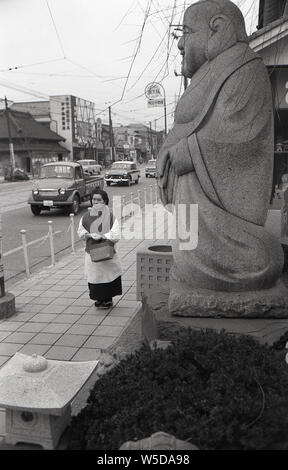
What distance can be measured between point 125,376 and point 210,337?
67cm

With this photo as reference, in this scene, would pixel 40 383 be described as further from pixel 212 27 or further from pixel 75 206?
pixel 75 206

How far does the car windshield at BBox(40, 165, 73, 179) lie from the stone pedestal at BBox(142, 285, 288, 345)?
14506 millimetres

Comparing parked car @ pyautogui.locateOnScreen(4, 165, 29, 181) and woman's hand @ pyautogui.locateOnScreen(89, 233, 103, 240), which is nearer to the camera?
woman's hand @ pyautogui.locateOnScreen(89, 233, 103, 240)

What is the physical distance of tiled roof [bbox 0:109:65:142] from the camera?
42.0 m

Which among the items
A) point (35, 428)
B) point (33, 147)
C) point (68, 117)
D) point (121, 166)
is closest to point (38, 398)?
point (35, 428)

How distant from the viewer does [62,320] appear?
234 inches

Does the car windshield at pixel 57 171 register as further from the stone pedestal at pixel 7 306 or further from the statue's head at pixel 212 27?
the statue's head at pixel 212 27

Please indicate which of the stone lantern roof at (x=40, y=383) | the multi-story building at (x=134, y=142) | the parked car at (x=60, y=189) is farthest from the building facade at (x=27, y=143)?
the stone lantern roof at (x=40, y=383)

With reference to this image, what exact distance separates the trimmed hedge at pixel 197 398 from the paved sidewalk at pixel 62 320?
4.37 ft

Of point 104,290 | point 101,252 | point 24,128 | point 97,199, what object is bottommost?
point 104,290

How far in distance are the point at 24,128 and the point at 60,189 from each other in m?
29.7

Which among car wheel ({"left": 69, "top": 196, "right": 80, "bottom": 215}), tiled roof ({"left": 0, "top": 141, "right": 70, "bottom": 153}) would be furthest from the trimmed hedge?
tiled roof ({"left": 0, "top": 141, "right": 70, "bottom": 153})

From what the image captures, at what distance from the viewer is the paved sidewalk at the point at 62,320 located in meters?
5.02

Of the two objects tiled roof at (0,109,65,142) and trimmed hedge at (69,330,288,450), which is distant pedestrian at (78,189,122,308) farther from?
tiled roof at (0,109,65,142)
